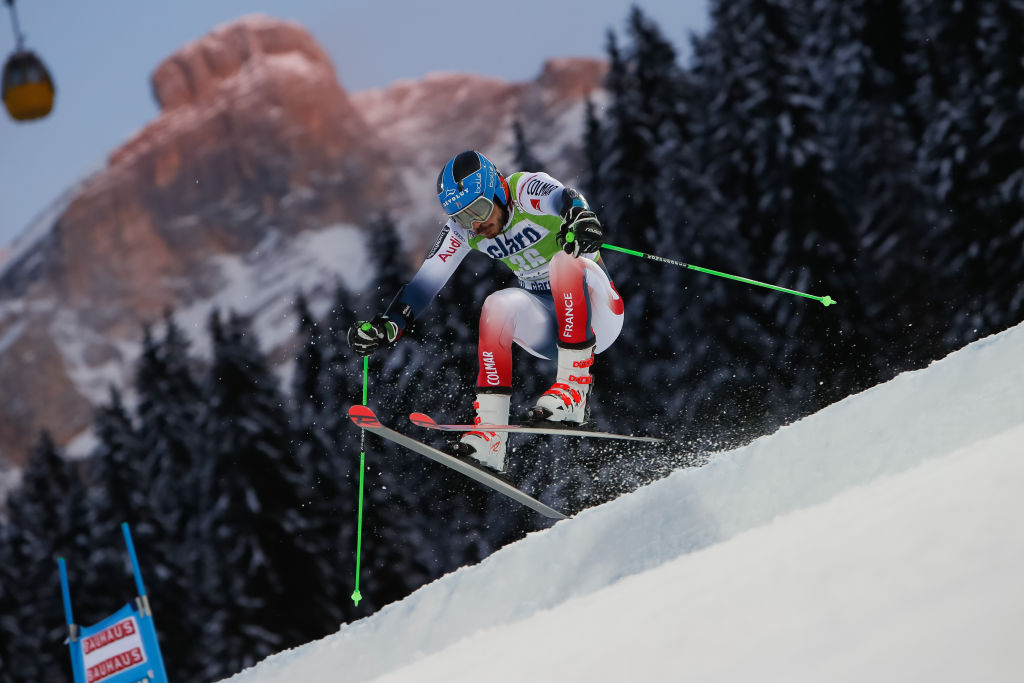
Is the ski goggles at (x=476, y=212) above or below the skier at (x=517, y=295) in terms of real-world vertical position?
above

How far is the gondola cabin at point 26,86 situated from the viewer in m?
9.00

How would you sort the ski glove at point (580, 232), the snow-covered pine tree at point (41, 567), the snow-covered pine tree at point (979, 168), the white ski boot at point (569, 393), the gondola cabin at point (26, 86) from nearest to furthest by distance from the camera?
the ski glove at point (580, 232) → the white ski boot at point (569, 393) → the gondola cabin at point (26, 86) → the snow-covered pine tree at point (979, 168) → the snow-covered pine tree at point (41, 567)

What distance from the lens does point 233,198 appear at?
14512 centimetres

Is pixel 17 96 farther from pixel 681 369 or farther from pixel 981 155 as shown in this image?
pixel 981 155

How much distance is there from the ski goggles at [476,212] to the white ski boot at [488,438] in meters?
1.10

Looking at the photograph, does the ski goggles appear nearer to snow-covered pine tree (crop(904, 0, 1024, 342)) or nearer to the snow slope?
the snow slope

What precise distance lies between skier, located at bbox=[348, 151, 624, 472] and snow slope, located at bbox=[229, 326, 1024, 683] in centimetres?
73

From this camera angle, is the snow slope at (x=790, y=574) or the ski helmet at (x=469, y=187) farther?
the ski helmet at (x=469, y=187)

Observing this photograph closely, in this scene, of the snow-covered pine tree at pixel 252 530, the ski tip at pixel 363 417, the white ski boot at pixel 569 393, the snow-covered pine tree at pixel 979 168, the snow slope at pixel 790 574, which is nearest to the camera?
the snow slope at pixel 790 574

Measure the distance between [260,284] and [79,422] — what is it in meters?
27.5

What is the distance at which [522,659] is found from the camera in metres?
4.02

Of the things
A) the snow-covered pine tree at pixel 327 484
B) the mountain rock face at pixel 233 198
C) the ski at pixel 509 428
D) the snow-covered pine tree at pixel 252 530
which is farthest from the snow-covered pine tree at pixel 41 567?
the mountain rock face at pixel 233 198

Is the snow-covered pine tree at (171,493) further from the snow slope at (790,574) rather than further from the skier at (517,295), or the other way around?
the snow slope at (790,574)

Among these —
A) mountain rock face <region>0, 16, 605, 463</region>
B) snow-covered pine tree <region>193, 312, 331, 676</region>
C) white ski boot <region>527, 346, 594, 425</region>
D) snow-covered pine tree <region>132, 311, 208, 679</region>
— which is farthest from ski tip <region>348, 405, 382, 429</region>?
mountain rock face <region>0, 16, 605, 463</region>
